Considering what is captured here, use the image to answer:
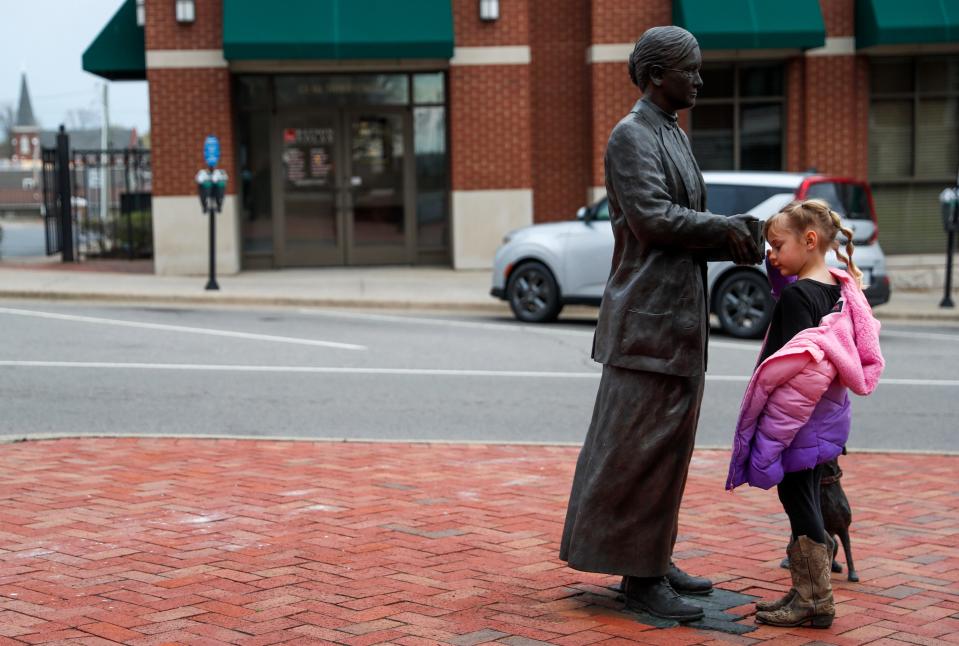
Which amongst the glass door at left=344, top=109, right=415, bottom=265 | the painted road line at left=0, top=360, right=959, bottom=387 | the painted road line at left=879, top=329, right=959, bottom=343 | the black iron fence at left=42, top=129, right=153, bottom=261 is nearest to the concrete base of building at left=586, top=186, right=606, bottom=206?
the glass door at left=344, top=109, right=415, bottom=265

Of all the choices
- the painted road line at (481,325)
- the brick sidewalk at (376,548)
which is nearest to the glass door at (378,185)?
the painted road line at (481,325)

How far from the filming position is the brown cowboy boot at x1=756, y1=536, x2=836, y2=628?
461cm

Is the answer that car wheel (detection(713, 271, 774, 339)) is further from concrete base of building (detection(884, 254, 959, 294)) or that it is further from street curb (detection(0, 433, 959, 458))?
concrete base of building (detection(884, 254, 959, 294))

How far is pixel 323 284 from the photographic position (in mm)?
19188

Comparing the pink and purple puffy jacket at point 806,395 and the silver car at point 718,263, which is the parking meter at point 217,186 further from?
the pink and purple puffy jacket at point 806,395

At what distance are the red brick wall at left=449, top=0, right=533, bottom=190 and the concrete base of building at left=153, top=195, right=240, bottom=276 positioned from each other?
3.59 m

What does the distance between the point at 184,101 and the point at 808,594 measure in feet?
56.7

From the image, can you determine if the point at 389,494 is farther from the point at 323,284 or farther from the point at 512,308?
the point at 323,284

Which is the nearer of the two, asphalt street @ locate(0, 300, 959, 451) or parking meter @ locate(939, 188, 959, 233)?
asphalt street @ locate(0, 300, 959, 451)

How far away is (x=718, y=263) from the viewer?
14.9 m

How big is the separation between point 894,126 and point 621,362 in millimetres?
17805

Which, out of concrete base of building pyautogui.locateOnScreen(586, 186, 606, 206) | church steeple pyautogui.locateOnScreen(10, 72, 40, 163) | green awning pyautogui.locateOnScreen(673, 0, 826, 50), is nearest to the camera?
green awning pyautogui.locateOnScreen(673, 0, 826, 50)

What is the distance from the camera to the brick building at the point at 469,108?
64.7 ft

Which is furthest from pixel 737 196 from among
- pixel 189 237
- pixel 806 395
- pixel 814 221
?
pixel 806 395
